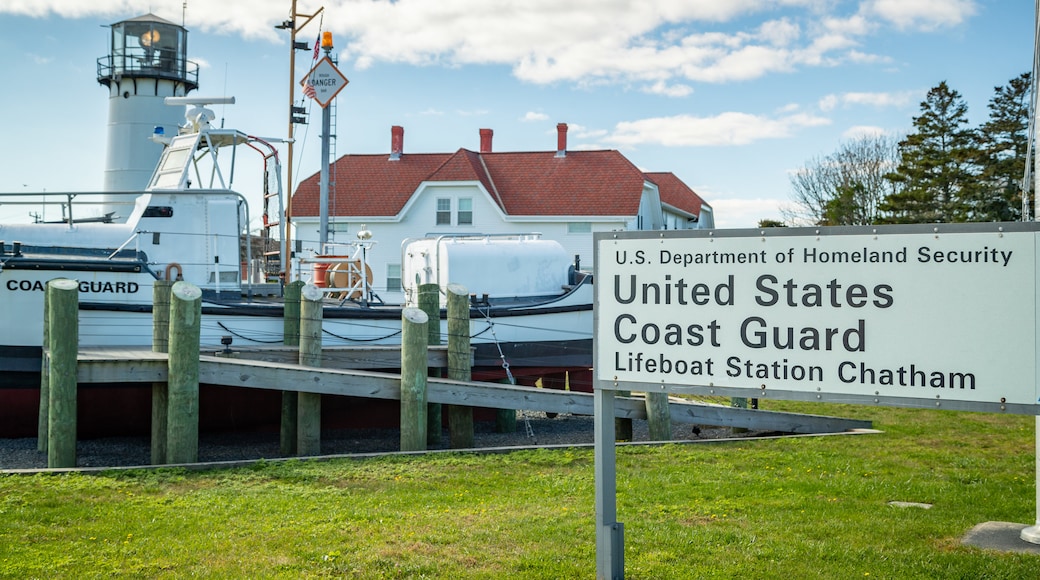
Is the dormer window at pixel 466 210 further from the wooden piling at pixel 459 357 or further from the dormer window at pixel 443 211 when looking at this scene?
the wooden piling at pixel 459 357

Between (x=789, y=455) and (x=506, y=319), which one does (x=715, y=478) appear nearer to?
(x=789, y=455)

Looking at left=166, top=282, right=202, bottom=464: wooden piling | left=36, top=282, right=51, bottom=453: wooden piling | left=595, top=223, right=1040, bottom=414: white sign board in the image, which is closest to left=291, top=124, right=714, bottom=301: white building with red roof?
left=36, top=282, right=51, bottom=453: wooden piling

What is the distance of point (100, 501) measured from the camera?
8383 millimetres

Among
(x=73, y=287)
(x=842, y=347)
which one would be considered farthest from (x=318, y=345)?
(x=842, y=347)

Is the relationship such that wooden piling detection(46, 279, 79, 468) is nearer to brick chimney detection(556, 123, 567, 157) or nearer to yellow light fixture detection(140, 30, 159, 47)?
yellow light fixture detection(140, 30, 159, 47)

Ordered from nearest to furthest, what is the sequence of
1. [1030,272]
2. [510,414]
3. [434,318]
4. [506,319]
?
[1030,272]
[434,318]
[510,414]
[506,319]

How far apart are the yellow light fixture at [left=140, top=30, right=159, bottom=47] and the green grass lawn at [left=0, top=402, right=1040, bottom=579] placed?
20502 millimetres

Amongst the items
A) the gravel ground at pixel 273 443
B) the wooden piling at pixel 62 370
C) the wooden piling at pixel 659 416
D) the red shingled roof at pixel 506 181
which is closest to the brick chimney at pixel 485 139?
the red shingled roof at pixel 506 181

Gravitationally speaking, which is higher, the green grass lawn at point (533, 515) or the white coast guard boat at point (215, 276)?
the white coast guard boat at point (215, 276)

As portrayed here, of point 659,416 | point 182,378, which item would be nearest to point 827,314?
point 659,416

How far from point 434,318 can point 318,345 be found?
195cm

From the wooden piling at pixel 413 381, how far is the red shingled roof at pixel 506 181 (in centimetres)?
2717

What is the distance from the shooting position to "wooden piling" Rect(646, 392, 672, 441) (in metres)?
12.3

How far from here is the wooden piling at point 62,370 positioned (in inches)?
417
